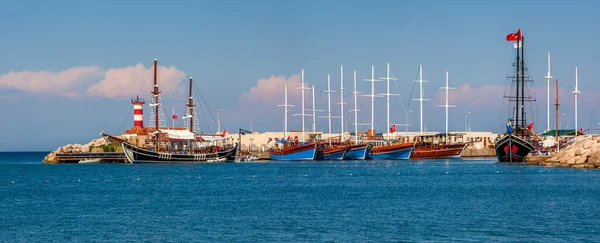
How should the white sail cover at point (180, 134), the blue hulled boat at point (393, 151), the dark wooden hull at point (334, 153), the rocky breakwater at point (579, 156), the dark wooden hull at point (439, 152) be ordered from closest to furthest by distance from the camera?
the rocky breakwater at point (579, 156), the white sail cover at point (180, 134), the dark wooden hull at point (334, 153), the blue hulled boat at point (393, 151), the dark wooden hull at point (439, 152)

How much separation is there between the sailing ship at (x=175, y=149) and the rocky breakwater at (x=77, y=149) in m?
19.2

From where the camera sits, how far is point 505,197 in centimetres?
4622

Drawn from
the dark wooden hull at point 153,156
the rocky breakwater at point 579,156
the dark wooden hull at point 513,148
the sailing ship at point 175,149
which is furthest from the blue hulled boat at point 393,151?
the rocky breakwater at point 579,156

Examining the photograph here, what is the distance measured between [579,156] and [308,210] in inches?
1890

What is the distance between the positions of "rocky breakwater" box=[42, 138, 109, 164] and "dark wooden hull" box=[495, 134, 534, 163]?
66.4 metres

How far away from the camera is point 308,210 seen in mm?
40219

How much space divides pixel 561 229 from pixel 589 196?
1480 centimetres

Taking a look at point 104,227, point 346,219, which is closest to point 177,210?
point 104,227

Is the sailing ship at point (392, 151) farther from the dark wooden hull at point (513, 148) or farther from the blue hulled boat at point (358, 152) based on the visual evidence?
the dark wooden hull at point (513, 148)

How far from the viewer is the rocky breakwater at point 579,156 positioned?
7750 centimetres

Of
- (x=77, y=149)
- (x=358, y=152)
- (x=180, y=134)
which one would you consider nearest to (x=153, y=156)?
(x=180, y=134)

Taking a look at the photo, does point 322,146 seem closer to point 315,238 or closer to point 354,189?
point 354,189

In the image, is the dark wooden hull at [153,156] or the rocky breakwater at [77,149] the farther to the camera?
the rocky breakwater at [77,149]

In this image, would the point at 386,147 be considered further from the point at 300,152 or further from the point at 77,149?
the point at 77,149
